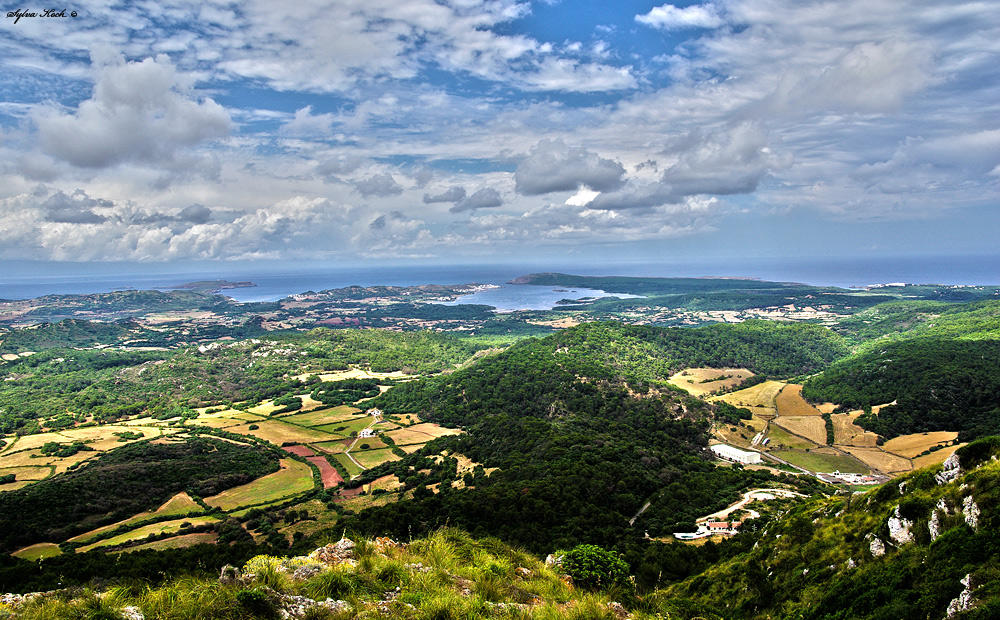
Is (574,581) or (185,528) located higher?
(574,581)

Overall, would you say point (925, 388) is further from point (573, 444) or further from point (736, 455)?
point (573, 444)

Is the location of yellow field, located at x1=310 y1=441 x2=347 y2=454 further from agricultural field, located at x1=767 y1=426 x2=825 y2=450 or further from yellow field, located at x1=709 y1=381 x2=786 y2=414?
yellow field, located at x1=709 y1=381 x2=786 y2=414

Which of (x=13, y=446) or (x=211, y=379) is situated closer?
(x=13, y=446)

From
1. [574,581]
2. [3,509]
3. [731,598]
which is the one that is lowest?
[3,509]

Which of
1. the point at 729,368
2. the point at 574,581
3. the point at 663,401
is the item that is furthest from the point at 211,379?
the point at 729,368

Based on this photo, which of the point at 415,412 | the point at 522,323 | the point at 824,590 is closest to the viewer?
the point at 824,590

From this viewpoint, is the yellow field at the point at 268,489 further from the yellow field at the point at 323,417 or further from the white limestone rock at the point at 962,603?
the white limestone rock at the point at 962,603

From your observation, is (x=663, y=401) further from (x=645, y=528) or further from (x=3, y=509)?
(x=3, y=509)

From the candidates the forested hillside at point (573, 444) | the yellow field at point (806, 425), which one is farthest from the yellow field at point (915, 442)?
the forested hillside at point (573, 444)
